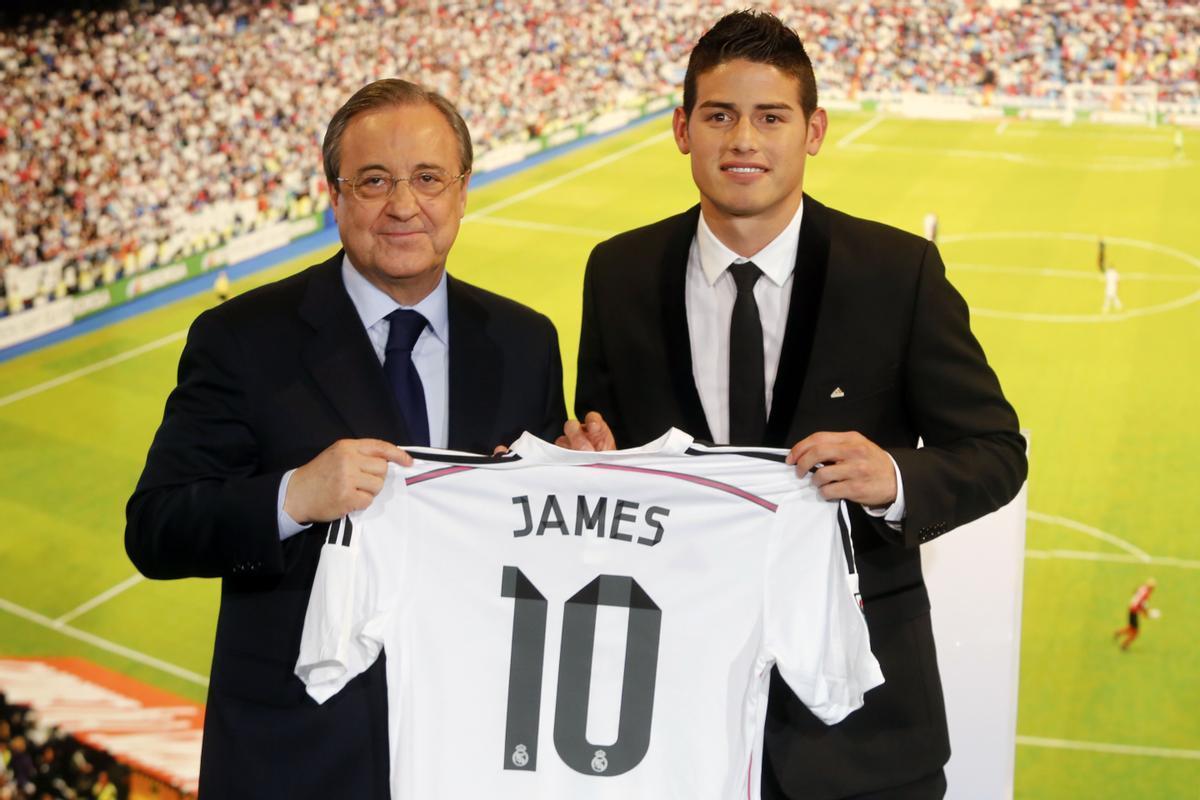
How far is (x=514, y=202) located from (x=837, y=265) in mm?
12864

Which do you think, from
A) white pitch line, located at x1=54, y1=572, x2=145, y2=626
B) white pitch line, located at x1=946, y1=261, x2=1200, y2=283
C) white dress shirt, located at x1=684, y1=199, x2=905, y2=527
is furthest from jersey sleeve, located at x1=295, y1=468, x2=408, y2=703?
white pitch line, located at x1=946, y1=261, x2=1200, y2=283

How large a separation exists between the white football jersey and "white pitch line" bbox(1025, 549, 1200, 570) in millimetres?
7991

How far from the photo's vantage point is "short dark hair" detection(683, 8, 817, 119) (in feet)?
9.37

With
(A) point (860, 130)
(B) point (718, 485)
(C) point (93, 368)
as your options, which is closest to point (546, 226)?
(A) point (860, 130)

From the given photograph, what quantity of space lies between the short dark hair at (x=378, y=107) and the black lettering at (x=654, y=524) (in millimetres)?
868

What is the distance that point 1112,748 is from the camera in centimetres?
802

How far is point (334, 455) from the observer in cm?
251

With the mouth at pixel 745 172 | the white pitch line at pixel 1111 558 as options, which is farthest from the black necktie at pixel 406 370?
the white pitch line at pixel 1111 558

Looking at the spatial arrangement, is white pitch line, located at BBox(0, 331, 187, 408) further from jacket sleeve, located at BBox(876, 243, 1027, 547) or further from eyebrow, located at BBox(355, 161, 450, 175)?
jacket sleeve, located at BBox(876, 243, 1027, 547)

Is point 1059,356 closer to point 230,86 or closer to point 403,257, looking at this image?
point 230,86

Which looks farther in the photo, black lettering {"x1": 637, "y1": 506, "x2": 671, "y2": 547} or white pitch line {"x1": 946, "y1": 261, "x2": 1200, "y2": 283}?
white pitch line {"x1": 946, "y1": 261, "x2": 1200, "y2": 283}

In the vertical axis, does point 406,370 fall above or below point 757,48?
below

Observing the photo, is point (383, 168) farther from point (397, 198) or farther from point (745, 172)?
point (745, 172)

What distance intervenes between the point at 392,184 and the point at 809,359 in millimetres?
978
